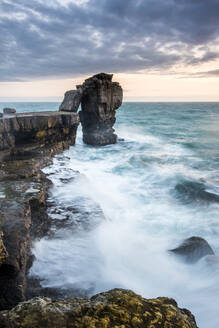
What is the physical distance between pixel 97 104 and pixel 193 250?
40.1 ft

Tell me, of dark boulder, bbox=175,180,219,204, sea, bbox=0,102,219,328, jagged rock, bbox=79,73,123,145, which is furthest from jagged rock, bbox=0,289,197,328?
jagged rock, bbox=79,73,123,145

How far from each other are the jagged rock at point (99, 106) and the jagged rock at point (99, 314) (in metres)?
13.9

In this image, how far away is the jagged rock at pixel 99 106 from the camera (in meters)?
14.9

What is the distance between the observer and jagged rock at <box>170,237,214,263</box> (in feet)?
15.9

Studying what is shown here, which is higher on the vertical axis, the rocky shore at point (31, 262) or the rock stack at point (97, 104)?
the rock stack at point (97, 104)

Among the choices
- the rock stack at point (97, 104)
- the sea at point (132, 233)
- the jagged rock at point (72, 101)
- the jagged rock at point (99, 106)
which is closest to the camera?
the sea at point (132, 233)

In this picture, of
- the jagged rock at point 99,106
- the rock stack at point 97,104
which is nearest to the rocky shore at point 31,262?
the rock stack at point 97,104

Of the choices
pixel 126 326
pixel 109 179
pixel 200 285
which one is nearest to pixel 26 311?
pixel 126 326

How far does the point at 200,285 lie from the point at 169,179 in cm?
630

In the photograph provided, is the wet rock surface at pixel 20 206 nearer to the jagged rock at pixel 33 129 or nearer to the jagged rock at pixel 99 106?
the jagged rock at pixel 33 129

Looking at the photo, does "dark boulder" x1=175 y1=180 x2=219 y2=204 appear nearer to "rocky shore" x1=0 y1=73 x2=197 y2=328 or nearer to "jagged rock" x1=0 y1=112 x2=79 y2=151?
"rocky shore" x1=0 y1=73 x2=197 y2=328

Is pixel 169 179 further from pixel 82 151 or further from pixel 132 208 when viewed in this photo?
pixel 82 151

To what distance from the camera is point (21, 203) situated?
428 centimetres

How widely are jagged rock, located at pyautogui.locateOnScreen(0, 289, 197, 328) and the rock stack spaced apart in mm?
13113
